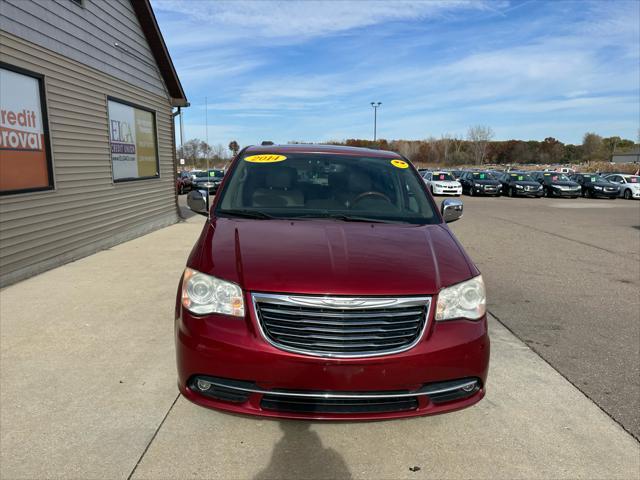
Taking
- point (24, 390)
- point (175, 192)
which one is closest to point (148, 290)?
point (24, 390)

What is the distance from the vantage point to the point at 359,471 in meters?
2.37

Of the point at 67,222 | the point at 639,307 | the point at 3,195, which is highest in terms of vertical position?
the point at 3,195

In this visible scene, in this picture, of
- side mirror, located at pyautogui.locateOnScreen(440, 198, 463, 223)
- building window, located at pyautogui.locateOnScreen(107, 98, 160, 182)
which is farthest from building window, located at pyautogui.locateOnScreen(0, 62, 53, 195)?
side mirror, located at pyautogui.locateOnScreen(440, 198, 463, 223)

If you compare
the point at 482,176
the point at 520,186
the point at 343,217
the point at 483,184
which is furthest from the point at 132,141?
the point at 482,176

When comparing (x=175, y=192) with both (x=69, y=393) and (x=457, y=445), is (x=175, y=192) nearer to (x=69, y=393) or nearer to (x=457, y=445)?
(x=69, y=393)

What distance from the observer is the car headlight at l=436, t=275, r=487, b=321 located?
242 centimetres

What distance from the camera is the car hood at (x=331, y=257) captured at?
233 cm

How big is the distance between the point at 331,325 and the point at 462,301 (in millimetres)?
776

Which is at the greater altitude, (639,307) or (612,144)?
(612,144)

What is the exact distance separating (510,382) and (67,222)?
6.75 m

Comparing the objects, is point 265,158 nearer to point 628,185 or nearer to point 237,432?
point 237,432

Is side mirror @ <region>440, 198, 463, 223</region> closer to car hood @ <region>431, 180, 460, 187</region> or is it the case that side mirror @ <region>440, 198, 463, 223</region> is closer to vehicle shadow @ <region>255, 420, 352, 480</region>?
vehicle shadow @ <region>255, 420, 352, 480</region>

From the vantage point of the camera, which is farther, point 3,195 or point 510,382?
point 3,195

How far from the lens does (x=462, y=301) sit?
2498mm
